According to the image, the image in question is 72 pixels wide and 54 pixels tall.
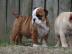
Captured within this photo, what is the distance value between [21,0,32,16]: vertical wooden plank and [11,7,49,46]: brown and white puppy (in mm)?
643

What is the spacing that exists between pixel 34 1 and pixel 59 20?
3.47ft

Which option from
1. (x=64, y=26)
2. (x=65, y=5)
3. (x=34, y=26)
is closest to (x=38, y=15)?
(x=34, y=26)

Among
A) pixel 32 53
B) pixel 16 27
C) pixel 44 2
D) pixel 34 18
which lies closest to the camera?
pixel 32 53

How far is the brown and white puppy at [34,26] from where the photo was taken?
5730mm

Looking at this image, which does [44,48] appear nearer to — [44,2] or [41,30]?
[41,30]

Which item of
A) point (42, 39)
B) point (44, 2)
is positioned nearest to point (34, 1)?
point (44, 2)

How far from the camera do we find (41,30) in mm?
5824

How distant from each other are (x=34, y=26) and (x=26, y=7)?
1.13 m

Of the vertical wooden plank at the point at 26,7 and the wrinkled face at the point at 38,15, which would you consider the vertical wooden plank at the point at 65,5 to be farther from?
the wrinkled face at the point at 38,15

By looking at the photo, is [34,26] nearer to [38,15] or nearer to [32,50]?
[38,15]

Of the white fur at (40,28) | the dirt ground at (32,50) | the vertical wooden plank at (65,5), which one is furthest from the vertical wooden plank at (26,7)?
the dirt ground at (32,50)

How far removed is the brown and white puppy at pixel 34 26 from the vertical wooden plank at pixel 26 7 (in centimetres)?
64

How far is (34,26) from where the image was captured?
5.79m

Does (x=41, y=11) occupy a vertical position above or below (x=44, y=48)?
above
